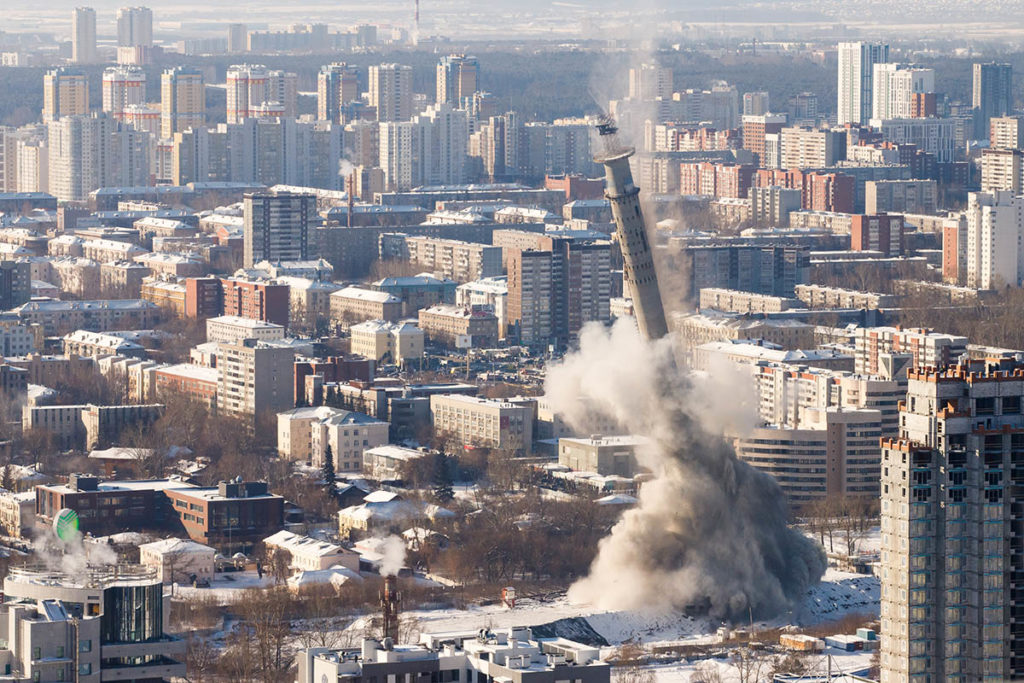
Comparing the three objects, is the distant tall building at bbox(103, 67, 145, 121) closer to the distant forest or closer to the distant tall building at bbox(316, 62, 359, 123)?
the distant forest

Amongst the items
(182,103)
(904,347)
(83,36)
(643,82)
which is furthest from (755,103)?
(643,82)

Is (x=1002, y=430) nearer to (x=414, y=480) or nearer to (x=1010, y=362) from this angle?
(x=1010, y=362)

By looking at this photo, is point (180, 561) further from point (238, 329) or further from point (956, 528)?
point (238, 329)

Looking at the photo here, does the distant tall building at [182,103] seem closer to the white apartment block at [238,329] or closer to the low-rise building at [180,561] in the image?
→ the white apartment block at [238,329]

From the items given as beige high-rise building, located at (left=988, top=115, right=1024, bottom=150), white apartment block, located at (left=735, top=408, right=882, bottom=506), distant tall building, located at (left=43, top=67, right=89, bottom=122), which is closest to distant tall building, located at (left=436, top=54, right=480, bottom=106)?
distant tall building, located at (left=43, top=67, right=89, bottom=122)

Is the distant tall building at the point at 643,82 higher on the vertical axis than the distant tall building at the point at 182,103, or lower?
higher

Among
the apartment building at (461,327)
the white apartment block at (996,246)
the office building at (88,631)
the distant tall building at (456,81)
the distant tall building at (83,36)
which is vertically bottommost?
the apartment building at (461,327)

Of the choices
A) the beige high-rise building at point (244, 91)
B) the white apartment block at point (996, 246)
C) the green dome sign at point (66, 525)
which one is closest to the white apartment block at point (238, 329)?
the green dome sign at point (66, 525)
